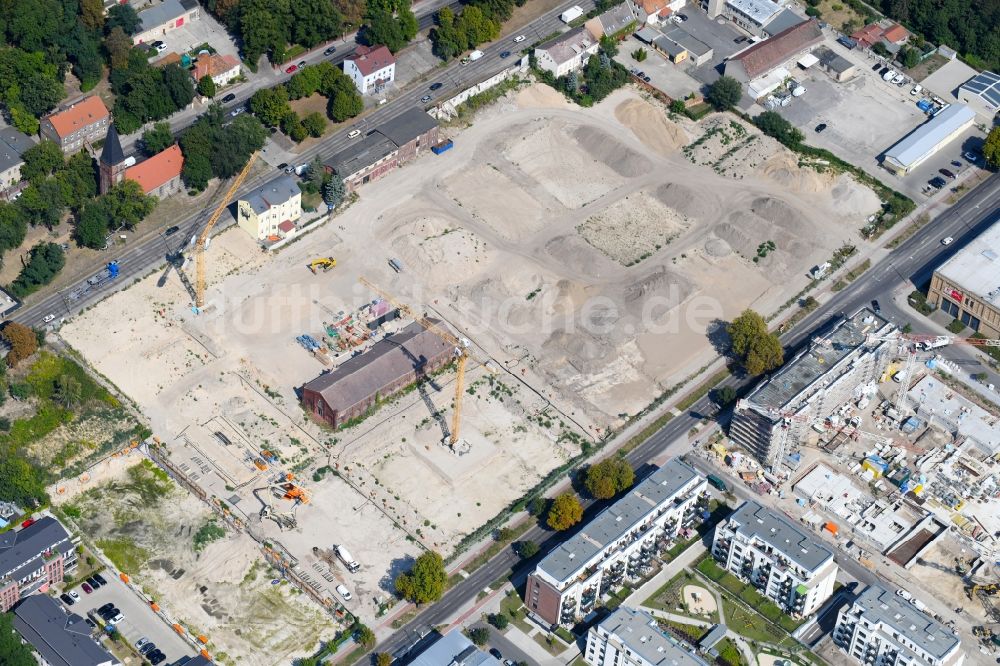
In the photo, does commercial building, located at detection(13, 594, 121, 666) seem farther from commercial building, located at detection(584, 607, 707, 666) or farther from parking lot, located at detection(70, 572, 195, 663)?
commercial building, located at detection(584, 607, 707, 666)

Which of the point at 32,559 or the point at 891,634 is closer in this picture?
the point at 891,634

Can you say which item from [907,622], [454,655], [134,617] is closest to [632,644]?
[454,655]

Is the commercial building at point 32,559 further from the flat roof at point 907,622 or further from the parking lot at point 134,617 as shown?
the flat roof at point 907,622

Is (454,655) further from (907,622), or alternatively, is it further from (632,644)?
(907,622)

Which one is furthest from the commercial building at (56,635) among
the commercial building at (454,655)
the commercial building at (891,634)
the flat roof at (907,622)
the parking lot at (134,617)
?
the flat roof at (907,622)

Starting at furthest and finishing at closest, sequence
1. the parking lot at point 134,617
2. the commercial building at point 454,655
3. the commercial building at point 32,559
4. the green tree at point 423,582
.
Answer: the green tree at point 423,582 < the commercial building at point 32,559 < the parking lot at point 134,617 < the commercial building at point 454,655
